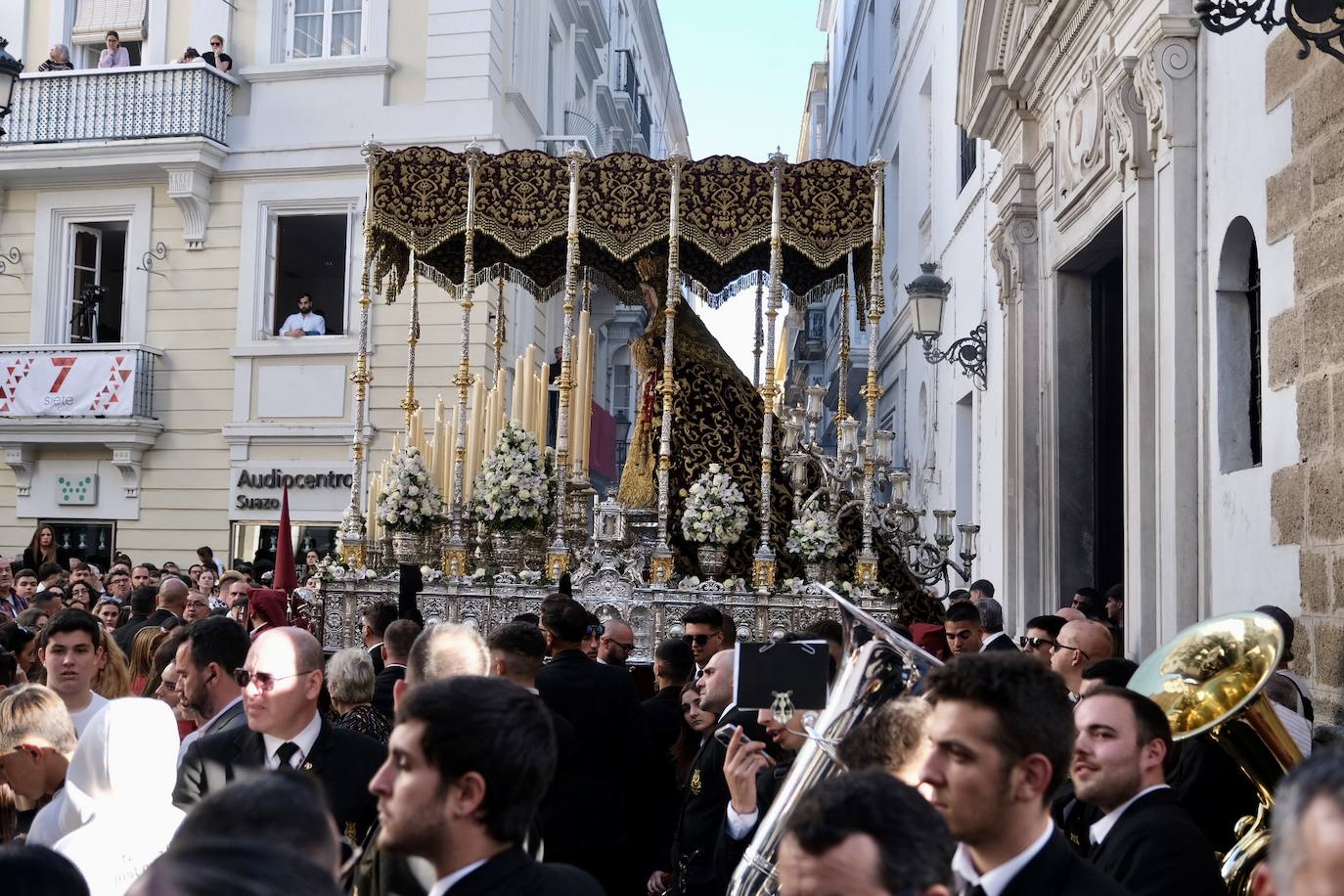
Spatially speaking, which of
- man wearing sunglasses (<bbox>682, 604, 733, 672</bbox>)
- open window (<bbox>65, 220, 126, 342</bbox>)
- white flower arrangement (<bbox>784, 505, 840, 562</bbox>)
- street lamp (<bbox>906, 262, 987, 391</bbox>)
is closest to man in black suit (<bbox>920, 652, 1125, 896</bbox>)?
man wearing sunglasses (<bbox>682, 604, 733, 672</bbox>)

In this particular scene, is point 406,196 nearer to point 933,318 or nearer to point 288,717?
point 933,318

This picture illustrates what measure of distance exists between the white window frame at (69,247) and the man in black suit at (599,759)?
48.4 ft

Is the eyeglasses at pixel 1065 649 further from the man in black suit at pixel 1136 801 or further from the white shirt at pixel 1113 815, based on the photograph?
the white shirt at pixel 1113 815

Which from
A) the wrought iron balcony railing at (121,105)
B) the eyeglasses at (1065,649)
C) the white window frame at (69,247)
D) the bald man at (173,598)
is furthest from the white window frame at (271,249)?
the eyeglasses at (1065,649)

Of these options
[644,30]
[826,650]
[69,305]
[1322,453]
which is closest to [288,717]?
[826,650]

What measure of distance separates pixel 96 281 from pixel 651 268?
1029 centimetres

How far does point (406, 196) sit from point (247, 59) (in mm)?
8027

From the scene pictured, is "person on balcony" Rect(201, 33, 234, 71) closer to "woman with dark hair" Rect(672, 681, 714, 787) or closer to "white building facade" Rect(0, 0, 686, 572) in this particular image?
"white building facade" Rect(0, 0, 686, 572)

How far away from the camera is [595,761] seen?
598cm

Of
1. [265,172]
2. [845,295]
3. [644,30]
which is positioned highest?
[644,30]

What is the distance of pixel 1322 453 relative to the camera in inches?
249

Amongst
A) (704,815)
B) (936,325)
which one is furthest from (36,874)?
(936,325)

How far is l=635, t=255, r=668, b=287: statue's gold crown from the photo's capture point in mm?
12602

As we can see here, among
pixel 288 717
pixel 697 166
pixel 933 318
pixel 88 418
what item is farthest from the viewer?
pixel 88 418
